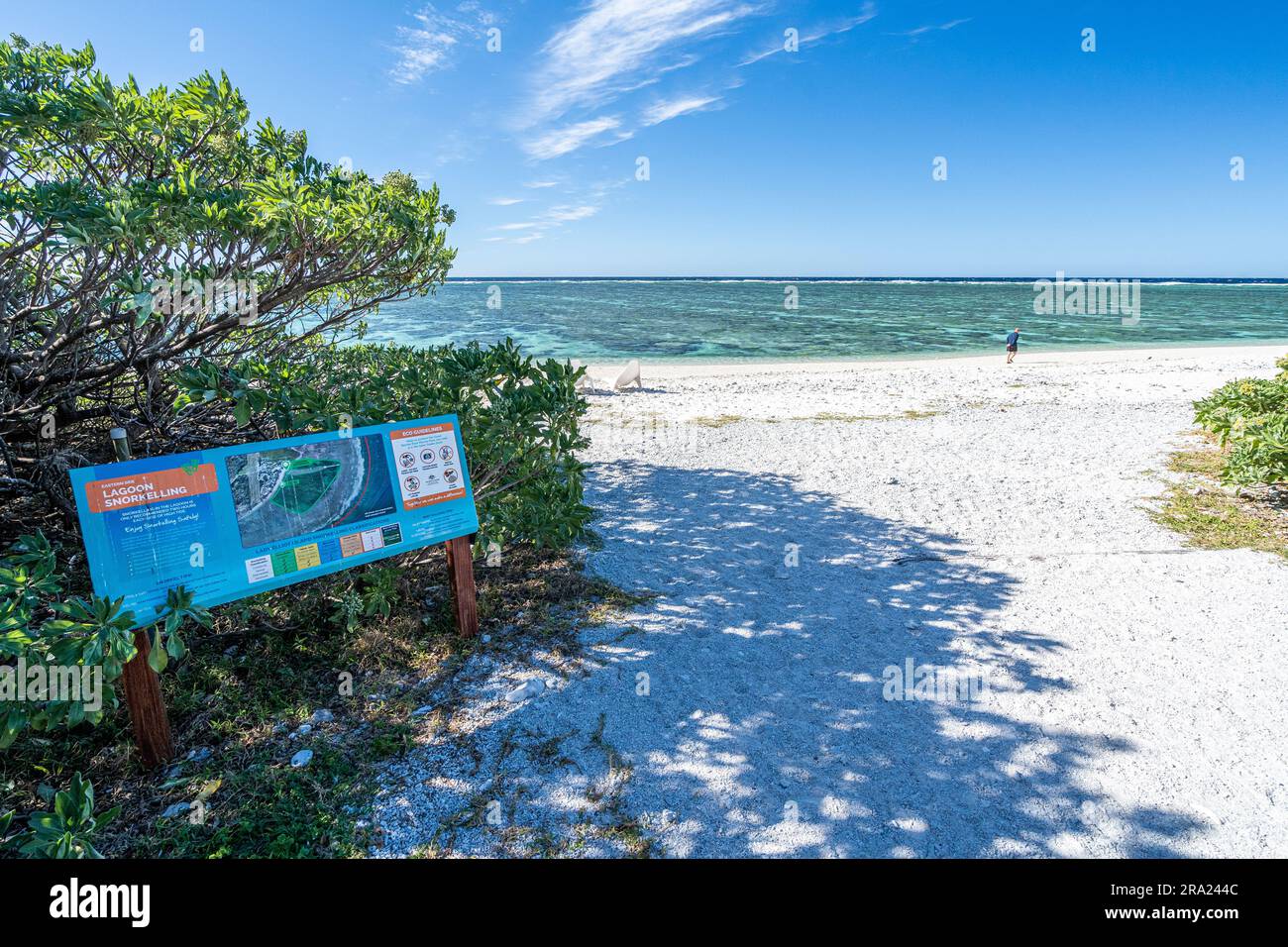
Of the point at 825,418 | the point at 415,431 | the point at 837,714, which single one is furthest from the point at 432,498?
the point at 825,418

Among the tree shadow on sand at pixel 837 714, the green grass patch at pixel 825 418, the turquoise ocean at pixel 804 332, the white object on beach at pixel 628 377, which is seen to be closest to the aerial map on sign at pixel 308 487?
the tree shadow on sand at pixel 837 714

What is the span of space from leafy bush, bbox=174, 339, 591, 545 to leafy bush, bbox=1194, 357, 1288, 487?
7.64m

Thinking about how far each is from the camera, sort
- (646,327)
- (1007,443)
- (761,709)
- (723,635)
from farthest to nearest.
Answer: (646,327) → (1007,443) → (723,635) → (761,709)

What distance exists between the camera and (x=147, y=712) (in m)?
3.43

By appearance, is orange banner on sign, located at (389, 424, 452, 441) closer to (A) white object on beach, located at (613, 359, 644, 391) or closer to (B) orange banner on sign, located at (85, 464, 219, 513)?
(B) orange banner on sign, located at (85, 464, 219, 513)

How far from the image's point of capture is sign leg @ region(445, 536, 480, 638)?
474cm

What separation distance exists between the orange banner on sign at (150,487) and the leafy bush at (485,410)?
3.00 feet

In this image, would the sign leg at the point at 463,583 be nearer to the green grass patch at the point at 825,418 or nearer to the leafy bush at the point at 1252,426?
the leafy bush at the point at 1252,426

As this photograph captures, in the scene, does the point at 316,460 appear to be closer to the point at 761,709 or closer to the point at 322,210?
the point at 322,210

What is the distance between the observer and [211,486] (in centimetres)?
346

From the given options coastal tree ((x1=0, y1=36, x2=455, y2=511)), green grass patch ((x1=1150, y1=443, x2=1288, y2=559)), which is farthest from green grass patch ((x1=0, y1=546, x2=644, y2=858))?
green grass patch ((x1=1150, y1=443, x2=1288, y2=559))

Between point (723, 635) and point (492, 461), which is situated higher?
point (492, 461)
